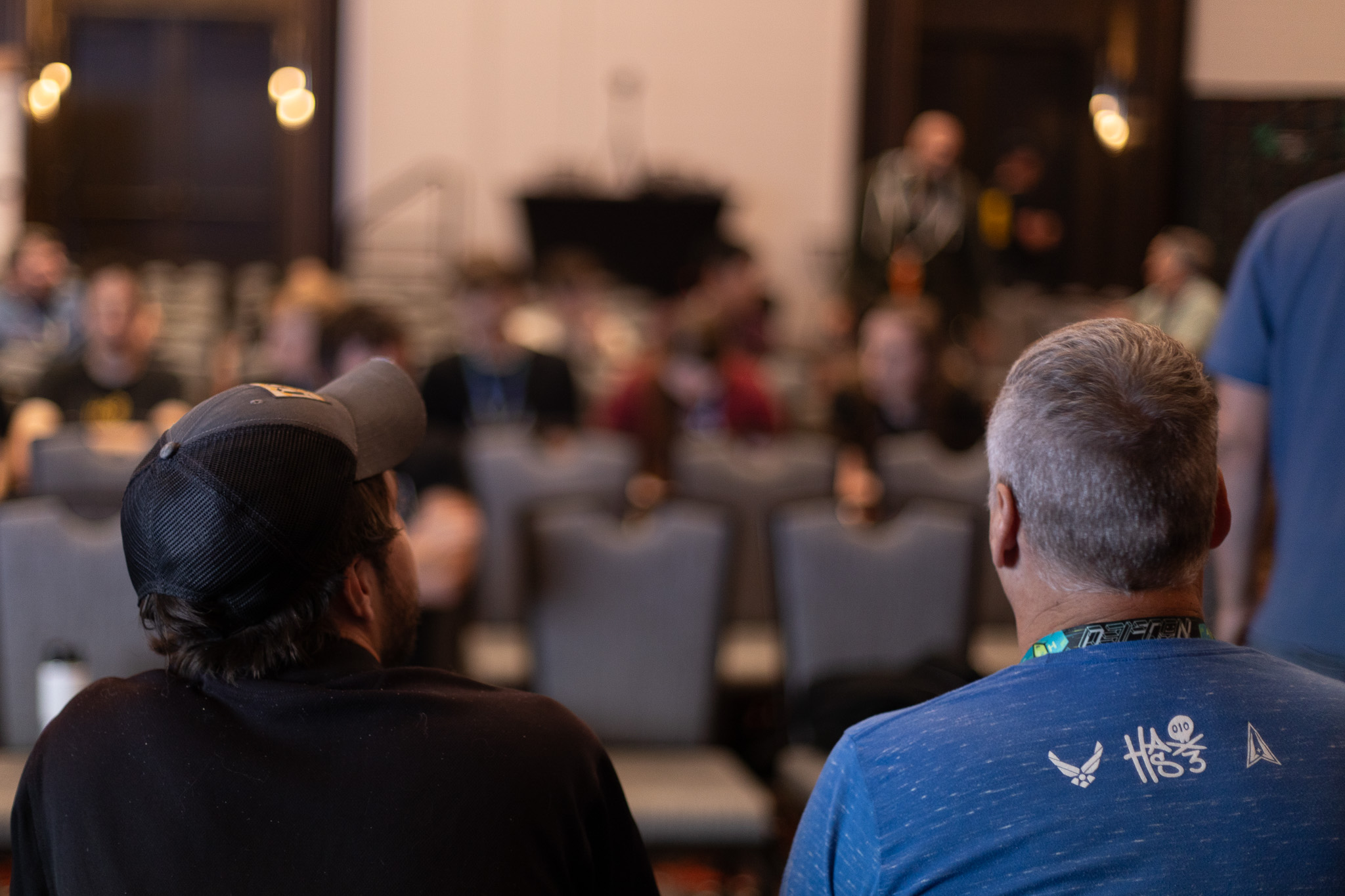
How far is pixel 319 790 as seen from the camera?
1.01 metres

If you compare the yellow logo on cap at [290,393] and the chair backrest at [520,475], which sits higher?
the yellow logo on cap at [290,393]

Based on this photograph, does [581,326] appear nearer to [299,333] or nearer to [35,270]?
[35,270]

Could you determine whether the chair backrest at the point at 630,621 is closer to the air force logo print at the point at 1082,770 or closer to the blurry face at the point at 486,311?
the blurry face at the point at 486,311

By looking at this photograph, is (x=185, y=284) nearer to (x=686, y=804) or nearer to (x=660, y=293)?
(x=660, y=293)

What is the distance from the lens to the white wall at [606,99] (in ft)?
36.0

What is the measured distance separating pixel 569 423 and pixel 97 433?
1680 millimetres

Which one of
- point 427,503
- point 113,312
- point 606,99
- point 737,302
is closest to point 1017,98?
point 606,99

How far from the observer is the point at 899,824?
3.17ft

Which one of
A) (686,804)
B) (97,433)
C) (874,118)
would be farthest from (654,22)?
(686,804)

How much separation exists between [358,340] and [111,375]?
192 cm

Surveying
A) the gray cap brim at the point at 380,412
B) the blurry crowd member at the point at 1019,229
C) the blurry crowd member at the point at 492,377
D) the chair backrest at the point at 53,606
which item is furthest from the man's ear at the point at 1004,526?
the blurry crowd member at the point at 1019,229

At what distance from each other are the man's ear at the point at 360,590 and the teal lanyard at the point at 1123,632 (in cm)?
57

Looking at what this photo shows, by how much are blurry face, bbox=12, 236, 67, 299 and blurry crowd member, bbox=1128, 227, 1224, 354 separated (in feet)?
19.7

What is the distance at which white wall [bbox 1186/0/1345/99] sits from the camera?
206 centimetres
